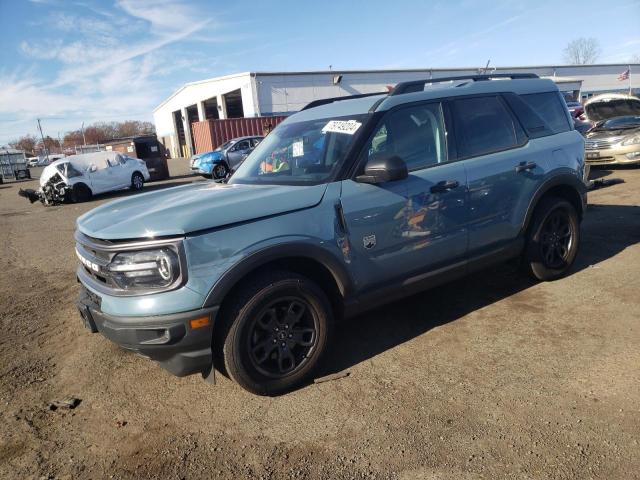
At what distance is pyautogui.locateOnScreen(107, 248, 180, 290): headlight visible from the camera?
2.66 metres

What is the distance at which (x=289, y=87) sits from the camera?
107 feet

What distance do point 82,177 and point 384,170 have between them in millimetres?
16690

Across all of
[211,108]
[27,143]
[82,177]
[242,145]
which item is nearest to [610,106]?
[242,145]

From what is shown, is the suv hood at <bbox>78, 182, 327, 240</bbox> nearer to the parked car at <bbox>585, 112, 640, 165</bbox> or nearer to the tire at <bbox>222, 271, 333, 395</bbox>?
the tire at <bbox>222, 271, 333, 395</bbox>

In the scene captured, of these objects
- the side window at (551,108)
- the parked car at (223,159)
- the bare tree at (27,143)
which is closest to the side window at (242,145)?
the parked car at (223,159)

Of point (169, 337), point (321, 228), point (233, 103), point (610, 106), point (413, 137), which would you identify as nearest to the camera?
point (169, 337)

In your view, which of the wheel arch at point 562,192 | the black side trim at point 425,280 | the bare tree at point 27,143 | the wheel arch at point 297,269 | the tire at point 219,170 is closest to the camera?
the wheel arch at point 297,269

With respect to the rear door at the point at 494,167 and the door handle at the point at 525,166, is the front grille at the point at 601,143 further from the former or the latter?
the door handle at the point at 525,166

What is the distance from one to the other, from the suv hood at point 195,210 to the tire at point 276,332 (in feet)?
1.44

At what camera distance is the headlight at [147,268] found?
2.66 meters

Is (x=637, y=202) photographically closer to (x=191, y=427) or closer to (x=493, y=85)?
(x=493, y=85)

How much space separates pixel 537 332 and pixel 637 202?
19.2 feet

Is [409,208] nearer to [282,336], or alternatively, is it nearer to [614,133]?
[282,336]

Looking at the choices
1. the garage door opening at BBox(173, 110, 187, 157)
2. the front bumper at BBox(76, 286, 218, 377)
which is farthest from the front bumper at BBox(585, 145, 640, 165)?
the garage door opening at BBox(173, 110, 187, 157)
